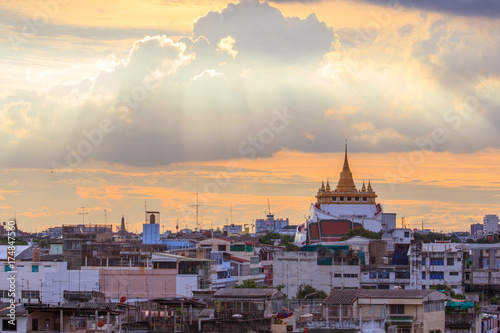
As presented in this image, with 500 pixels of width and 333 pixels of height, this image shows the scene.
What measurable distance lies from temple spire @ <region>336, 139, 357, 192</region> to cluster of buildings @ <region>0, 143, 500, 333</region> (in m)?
66.5

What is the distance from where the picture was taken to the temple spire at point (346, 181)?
608 ft

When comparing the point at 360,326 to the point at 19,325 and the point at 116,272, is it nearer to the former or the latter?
the point at 19,325

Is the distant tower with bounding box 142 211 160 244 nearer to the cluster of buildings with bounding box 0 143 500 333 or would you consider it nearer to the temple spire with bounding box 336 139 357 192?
the cluster of buildings with bounding box 0 143 500 333

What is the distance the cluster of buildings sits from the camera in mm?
43000

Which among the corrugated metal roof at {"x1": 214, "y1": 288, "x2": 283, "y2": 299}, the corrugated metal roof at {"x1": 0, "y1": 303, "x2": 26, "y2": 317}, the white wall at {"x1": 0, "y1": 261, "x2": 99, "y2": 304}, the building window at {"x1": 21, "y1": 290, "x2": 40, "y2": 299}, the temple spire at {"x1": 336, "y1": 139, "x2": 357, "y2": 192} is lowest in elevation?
the building window at {"x1": 21, "y1": 290, "x2": 40, "y2": 299}

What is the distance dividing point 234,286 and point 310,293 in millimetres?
5911

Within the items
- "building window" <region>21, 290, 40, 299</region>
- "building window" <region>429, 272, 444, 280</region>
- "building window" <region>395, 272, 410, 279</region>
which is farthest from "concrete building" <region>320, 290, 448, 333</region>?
"building window" <region>429, 272, 444, 280</region>

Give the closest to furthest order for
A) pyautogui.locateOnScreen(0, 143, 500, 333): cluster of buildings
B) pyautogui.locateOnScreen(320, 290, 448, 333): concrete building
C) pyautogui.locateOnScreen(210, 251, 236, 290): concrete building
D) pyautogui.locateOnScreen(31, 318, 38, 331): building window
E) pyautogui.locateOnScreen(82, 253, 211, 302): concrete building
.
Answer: pyautogui.locateOnScreen(31, 318, 38, 331): building window
pyautogui.locateOnScreen(0, 143, 500, 333): cluster of buildings
pyautogui.locateOnScreen(320, 290, 448, 333): concrete building
pyautogui.locateOnScreen(82, 253, 211, 302): concrete building
pyautogui.locateOnScreen(210, 251, 236, 290): concrete building

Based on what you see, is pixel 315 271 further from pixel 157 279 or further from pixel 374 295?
pixel 374 295

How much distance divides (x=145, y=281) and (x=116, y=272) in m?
2.14

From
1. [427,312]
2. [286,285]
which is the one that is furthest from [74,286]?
[427,312]

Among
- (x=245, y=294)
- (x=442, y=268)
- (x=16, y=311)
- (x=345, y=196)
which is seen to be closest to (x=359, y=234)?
(x=345, y=196)

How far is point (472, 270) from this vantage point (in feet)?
291

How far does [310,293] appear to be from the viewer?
74.8 m
